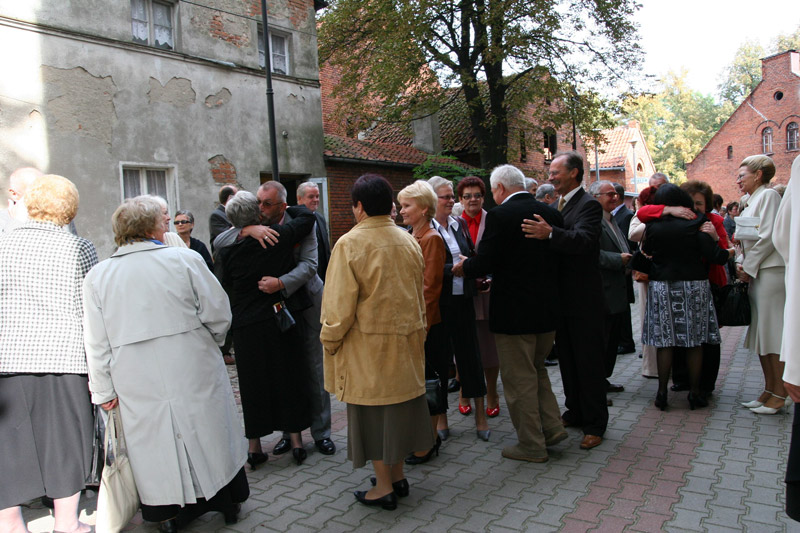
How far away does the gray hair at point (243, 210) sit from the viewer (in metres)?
4.30

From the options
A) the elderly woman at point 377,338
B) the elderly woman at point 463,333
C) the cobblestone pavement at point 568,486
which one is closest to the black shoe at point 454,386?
the cobblestone pavement at point 568,486

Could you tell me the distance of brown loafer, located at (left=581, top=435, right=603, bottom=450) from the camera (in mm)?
4535

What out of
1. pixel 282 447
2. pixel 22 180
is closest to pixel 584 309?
pixel 282 447

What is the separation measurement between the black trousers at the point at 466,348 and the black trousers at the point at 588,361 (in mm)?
678

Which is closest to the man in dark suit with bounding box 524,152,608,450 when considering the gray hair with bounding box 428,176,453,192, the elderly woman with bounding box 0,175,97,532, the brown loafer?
the brown loafer

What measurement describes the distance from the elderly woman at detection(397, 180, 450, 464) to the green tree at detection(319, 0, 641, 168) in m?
13.5

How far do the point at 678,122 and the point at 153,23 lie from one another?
68.4 metres

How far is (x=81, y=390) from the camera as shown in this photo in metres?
3.42

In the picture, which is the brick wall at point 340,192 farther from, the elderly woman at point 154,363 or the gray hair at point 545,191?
the elderly woman at point 154,363

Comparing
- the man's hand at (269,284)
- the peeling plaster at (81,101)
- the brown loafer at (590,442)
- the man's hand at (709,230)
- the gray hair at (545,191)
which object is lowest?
the brown loafer at (590,442)

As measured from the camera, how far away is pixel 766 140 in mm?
42500

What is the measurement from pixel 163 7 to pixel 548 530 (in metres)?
12.1

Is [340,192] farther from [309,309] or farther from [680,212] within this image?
[680,212]

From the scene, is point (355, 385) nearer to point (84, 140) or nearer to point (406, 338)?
point (406, 338)
